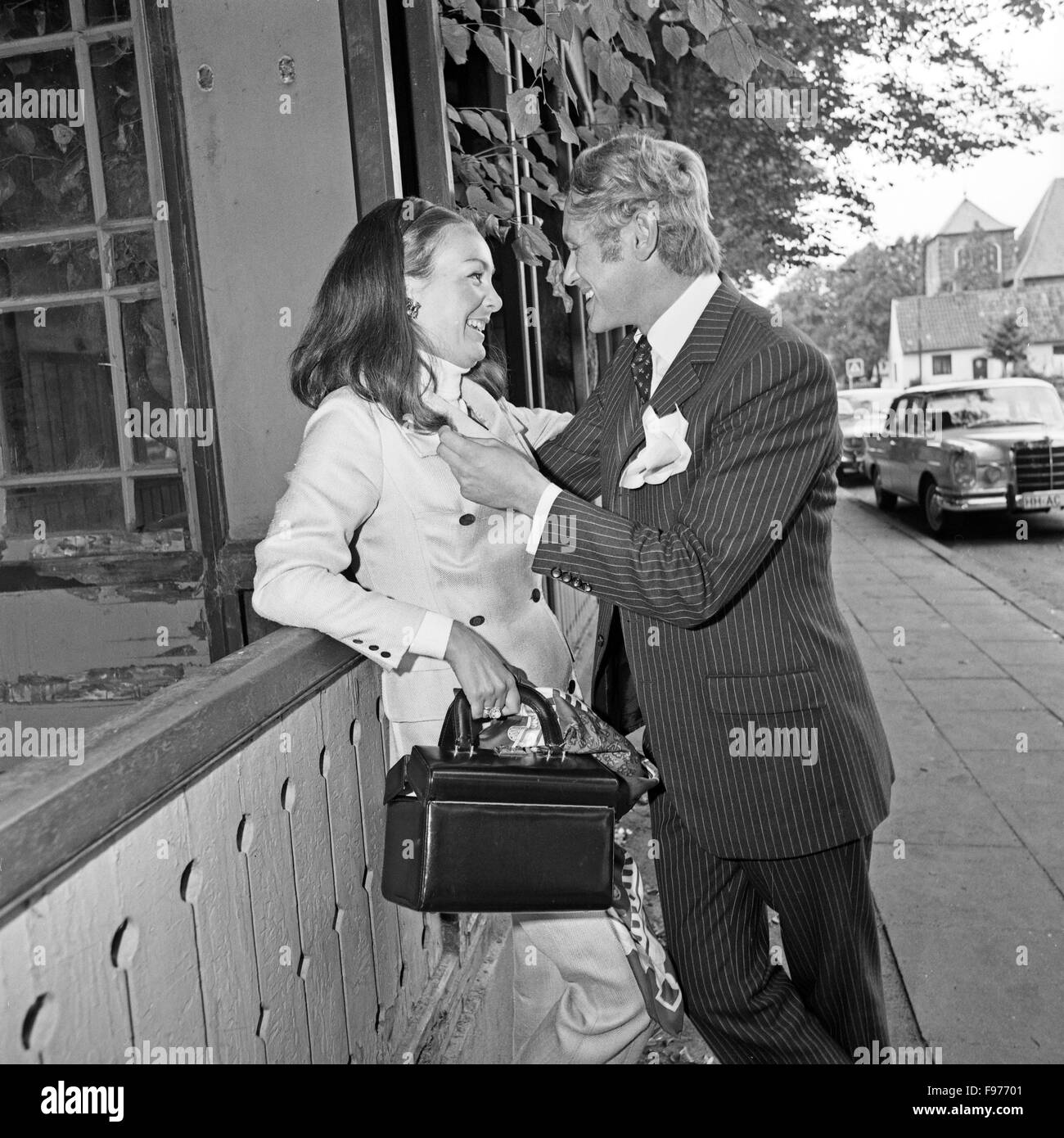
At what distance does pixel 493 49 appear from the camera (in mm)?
3430

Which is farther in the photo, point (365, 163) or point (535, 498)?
point (365, 163)

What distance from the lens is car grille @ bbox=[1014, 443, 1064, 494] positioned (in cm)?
1242

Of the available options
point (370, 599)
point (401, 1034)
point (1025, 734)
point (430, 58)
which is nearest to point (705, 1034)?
point (401, 1034)

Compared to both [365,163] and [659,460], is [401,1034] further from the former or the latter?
[365,163]

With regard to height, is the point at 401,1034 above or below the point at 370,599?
below

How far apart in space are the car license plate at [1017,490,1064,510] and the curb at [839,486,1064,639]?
0.93 m

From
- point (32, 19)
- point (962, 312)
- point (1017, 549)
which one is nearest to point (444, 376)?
point (32, 19)

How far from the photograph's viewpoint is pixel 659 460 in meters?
2.10

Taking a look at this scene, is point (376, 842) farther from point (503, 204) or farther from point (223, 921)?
point (503, 204)

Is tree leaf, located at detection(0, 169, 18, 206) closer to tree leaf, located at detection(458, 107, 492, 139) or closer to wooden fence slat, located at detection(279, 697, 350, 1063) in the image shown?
tree leaf, located at detection(458, 107, 492, 139)

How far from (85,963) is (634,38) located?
2624 mm

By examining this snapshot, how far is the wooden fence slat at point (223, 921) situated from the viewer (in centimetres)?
150

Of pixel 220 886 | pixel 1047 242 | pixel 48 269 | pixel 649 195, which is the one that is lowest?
pixel 220 886

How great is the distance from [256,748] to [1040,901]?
130 inches
